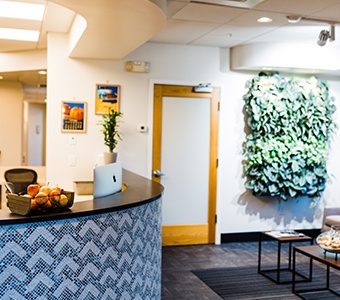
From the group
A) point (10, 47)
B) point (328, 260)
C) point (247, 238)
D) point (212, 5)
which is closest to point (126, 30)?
point (212, 5)

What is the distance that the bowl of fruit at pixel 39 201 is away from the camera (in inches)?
89.5

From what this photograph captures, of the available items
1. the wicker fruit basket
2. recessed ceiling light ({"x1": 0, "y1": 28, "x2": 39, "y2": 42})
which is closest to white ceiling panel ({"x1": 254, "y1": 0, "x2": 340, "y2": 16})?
the wicker fruit basket

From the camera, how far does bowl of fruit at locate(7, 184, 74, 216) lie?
2.27m

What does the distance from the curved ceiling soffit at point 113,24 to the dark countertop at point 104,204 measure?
1289 millimetres

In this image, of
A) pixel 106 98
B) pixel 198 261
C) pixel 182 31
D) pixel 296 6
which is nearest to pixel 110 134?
pixel 106 98

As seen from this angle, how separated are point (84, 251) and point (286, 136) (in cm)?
436

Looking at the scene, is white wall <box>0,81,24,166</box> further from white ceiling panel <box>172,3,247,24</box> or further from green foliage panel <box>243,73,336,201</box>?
white ceiling panel <box>172,3,247,24</box>

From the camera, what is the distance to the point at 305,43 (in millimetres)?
5848

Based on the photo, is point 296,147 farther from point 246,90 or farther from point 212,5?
point 212,5

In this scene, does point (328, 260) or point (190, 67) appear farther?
point (190, 67)

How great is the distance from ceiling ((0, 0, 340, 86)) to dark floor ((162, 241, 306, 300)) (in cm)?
257

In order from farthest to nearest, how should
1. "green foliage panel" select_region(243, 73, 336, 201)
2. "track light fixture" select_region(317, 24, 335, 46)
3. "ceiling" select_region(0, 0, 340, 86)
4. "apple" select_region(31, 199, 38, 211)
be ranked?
"green foliage panel" select_region(243, 73, 336, 201)
"track light fixture" select_region(317, 24, 335, 46)
"ceiling" select_region(0, 0, 340, 86)
"apple" select_region(31, 199, 38, 211)

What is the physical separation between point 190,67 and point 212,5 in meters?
2.00

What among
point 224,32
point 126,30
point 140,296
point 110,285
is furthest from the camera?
point 224,32
